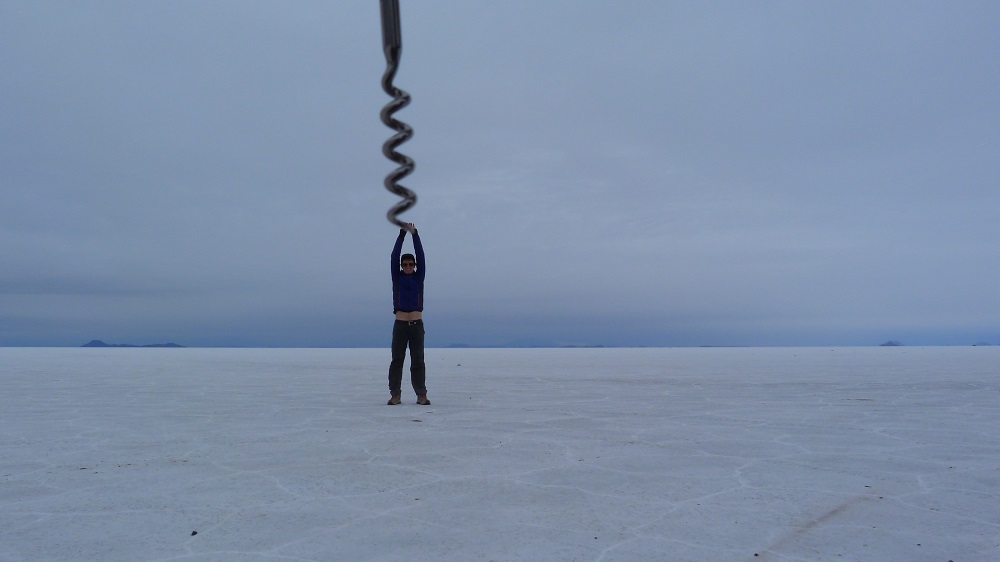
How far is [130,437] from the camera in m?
3.88

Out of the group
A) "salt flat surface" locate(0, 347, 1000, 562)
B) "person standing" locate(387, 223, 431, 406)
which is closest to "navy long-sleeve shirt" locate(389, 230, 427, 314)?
"person standing" locate(387, 223, 431, 406)

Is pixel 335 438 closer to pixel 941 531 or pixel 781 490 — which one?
pixel 781 490

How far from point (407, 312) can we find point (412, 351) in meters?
0.35

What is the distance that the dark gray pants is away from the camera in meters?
5.68

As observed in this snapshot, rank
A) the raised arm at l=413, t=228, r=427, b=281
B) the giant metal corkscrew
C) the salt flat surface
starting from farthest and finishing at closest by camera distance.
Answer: the raised arm at l=413, t=228, r=427, b=281, the giant metal corkscrew, the salt flat surface

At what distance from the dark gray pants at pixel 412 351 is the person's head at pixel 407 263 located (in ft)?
1.53

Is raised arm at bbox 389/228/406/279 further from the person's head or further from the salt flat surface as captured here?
the salt flat surface

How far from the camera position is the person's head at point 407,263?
572cm

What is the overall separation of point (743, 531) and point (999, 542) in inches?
29.7

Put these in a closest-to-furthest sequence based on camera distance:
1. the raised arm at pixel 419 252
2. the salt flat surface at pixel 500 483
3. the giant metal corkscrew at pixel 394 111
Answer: the salt flat surface at pixel 500 483, the giant metal corkscrew at pixel 394 111, the raised arm at pixel 419 252

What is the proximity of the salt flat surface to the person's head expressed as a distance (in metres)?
1.22

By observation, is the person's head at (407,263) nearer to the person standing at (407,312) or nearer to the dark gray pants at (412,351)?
the person standing at (407,312)

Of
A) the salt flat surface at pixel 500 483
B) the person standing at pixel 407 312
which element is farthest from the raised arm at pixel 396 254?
the salt flat surface at pixel 500 483

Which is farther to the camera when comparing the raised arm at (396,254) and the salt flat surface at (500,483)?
the raised arm at (396,254)
